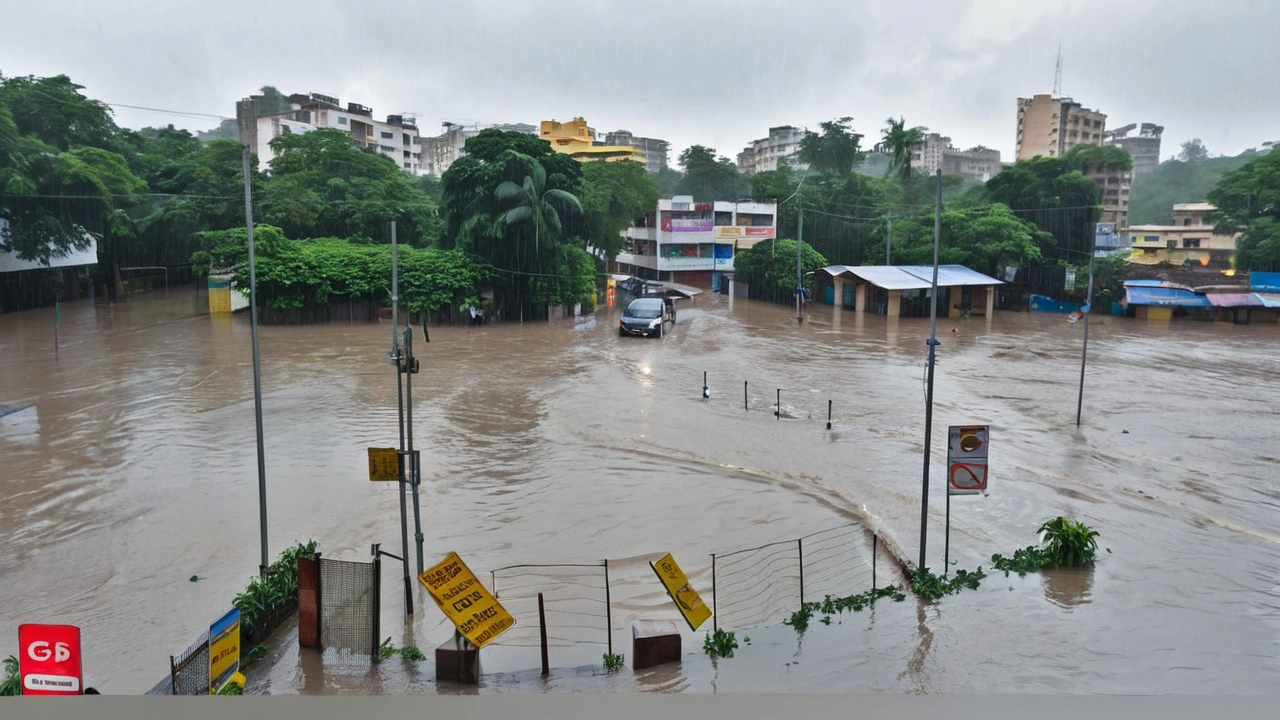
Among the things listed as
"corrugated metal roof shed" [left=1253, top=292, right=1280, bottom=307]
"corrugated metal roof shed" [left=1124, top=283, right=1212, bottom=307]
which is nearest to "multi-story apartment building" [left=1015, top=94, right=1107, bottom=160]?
"corrugated metal roof shed" [left=1124, top=283, right=1212, bottom=307]

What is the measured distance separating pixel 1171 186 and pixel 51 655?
22.3 meters

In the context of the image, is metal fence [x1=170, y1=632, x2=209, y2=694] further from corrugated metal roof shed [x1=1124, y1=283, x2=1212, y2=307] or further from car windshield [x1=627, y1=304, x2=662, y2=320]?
corrugated metal roof shed [x1=1124, y1=283, x2=1212, y2=307]

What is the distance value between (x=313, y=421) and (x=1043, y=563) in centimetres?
838

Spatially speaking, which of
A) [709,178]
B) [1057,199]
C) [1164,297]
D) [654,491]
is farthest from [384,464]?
[709,178]

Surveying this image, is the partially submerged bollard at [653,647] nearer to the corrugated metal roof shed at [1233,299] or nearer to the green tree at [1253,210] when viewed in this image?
the corrugated metal roof shed at [1233,299]

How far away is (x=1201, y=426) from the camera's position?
11242mm

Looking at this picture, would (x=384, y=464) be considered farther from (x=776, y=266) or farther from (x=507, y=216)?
(x=776, y=266)

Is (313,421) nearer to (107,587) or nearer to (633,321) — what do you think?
(107,587)

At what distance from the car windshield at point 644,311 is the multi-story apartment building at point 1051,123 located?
8.64m

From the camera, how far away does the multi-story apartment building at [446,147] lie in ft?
69.9

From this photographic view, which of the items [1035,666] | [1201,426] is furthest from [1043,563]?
[1201,426]

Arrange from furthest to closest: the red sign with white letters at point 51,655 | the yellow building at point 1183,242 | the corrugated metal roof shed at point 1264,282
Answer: the yellow building at point 1183,242 → the corrugated metal roof shed at point 1264,282 → the red sign with white letters at point 51,655

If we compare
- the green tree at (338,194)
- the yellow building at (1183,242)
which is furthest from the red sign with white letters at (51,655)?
the yellow building at (1183,242)

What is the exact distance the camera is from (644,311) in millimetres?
18984
